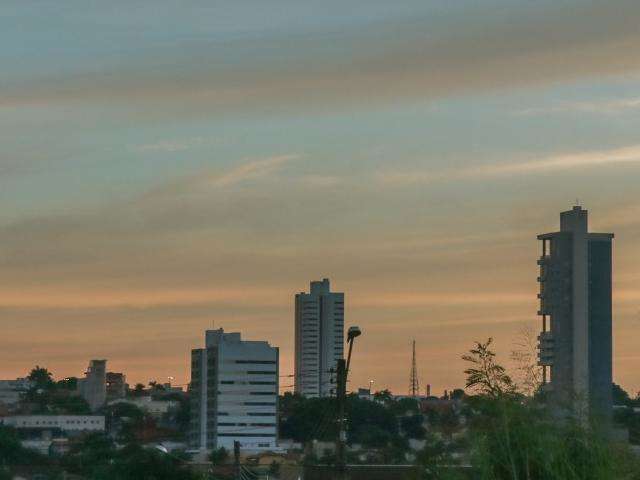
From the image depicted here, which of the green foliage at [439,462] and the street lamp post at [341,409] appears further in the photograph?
the street lamp post at [341,409]

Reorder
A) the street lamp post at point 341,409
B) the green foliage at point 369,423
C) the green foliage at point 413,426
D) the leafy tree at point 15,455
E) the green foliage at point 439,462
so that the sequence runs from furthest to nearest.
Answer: the green foliage at point 413,426 < the green foliage at point 369,423 < the leafy tree at point 15,455 < the street lamp post at point 341,409 < the green foliage at point 439,462

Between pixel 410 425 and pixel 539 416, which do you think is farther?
pixel 410 425

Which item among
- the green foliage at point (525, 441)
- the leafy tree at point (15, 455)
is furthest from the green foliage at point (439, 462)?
the leafy tree at point (15, 455)

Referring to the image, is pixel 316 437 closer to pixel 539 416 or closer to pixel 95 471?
pixel 95 471

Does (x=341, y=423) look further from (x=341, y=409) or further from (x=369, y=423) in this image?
(x=369, y=423)

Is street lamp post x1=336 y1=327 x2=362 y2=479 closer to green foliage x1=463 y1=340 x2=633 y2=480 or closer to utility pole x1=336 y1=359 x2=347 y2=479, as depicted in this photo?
utility pole x1=336 y1=359 x2=347 y2=479

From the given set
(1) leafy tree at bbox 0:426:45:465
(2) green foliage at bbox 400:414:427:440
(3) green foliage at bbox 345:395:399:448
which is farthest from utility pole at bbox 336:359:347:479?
(2) green foliage at bbox 400:414:427:440

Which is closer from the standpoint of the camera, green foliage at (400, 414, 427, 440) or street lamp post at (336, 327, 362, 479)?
street lamp post at (336, 327, 362, 479)

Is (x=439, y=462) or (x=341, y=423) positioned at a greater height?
(x=341, y=423)

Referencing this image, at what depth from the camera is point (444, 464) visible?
39.6 m

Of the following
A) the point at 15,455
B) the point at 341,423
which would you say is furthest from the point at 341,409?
the point at 15,455

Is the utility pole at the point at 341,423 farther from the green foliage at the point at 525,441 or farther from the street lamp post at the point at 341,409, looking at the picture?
the green foliage at the point at 525,441

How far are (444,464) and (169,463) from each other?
185 feet

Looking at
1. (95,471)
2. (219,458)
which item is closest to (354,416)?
(219,458)
